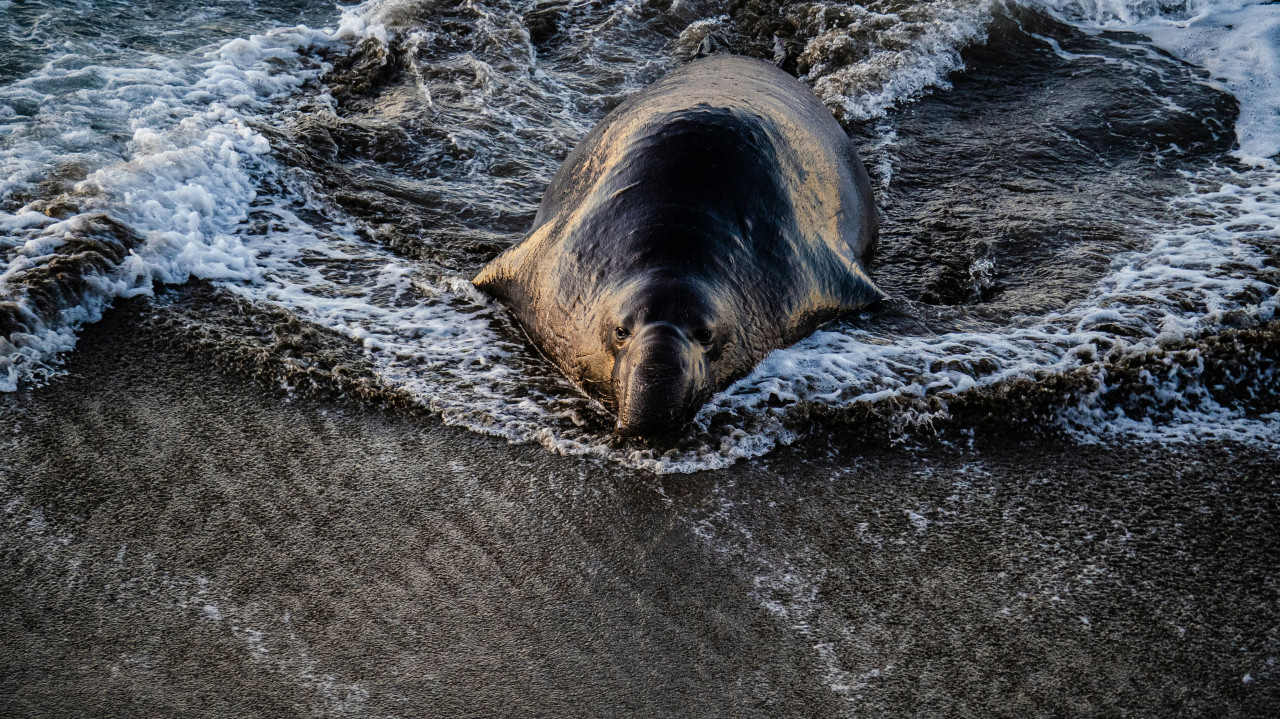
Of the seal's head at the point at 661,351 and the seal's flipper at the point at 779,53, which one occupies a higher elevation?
the seal's flipper at the point at 779,53

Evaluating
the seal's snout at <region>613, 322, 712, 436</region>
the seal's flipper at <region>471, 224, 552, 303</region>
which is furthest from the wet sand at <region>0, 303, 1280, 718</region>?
the seal's flipper at <region>471, 224, 552, 303</region>

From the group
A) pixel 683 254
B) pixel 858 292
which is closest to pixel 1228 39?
pixel 858 292

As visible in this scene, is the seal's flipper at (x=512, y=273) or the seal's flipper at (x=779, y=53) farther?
the seal's flipper at (x=779, y=53)

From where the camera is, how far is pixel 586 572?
3.43 m

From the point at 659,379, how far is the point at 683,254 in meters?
0.67

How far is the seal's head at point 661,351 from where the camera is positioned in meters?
3.82

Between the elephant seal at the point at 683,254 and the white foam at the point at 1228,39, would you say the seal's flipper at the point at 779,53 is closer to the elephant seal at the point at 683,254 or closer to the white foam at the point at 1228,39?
the white foam at the point at 1228,39

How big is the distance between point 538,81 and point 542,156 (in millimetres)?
1535

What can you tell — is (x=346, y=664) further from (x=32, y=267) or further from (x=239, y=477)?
(x=32, y=267)

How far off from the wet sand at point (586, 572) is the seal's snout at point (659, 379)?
0.25 m

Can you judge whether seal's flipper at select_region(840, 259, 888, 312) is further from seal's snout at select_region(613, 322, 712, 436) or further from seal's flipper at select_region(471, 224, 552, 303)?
seal's flipper at select_region(471, 224, 552, 303)

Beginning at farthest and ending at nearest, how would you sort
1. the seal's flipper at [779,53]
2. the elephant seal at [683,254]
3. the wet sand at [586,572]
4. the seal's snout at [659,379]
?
the seal's flipper at [779,53]
the elephant seal at [683,254]
the seal's snout at [659,379]
the wet sand at [586,572]

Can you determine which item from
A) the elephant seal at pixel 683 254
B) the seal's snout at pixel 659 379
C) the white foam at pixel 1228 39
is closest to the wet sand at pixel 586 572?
the seal's snout at pixel 659 379

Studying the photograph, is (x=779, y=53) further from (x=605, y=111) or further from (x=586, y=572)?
(x=586, y=572)
